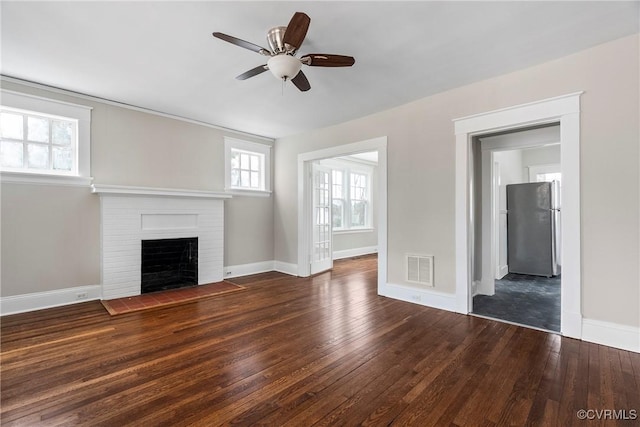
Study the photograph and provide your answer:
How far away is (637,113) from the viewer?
2.42 metres

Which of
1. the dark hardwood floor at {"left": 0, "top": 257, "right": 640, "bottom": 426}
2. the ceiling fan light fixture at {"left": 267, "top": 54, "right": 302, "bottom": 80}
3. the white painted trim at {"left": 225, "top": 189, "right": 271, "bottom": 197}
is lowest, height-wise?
the dark hardwood floor at {"left": 0, "top": 257, "right": 640, "bottom": 426}

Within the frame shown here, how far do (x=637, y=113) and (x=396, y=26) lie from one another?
85.7 inches

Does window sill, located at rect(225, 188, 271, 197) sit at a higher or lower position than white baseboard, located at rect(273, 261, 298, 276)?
higher

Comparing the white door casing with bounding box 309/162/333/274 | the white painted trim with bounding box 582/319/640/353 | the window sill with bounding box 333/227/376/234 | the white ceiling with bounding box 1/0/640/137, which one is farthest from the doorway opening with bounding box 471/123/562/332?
the window sill with bounding box 333/227/376/234

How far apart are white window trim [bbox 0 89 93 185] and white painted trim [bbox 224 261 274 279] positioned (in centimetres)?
248

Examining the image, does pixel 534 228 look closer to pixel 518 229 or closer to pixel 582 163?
pixel 518 229

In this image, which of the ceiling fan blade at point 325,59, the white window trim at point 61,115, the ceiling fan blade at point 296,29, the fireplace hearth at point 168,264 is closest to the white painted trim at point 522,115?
the ceiling fan blade at point 325,59

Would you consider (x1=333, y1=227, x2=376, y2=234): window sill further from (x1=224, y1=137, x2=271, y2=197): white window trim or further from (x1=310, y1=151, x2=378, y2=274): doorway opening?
(x1=224, y1=137, x2=271, y2=197): white window trim

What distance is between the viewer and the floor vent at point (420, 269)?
3627 mm

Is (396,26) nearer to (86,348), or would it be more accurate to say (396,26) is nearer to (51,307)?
(86,348)

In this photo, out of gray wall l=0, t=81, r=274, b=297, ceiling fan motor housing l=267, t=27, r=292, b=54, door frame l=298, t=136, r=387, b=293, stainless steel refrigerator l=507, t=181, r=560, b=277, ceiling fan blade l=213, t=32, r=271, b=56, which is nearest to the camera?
ceiling fan blade l=213, t=32, r=271, b=56

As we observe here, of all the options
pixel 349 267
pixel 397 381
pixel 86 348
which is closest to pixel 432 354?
pixel 397 381

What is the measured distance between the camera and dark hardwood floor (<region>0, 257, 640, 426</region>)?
1.69 m

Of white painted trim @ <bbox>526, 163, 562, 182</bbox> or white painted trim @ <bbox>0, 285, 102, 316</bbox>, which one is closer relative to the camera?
white painted trim @ <bbox>0, 285, 102, 316</bbox>
